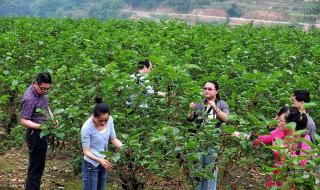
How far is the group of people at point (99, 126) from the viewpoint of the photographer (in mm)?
4859

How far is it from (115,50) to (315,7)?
45.9m

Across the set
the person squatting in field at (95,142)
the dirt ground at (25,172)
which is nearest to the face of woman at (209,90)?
the person squatting in field at (95,142)

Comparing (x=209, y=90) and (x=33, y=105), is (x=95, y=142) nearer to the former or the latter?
(x=33, y=105)

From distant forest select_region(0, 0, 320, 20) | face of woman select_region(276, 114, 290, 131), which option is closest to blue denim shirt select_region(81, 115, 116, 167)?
face of woman select_region(276, 114, 290, 131)

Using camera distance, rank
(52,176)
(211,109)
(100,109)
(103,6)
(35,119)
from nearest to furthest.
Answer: (100,109) < (35,119) < (211,109) < (52,176) < (103,6)

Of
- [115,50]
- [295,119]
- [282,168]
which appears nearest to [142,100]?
[295,119]

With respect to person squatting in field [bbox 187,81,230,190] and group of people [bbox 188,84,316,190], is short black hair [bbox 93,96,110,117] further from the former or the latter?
person squatting in field [bbox 187,81,230,190]

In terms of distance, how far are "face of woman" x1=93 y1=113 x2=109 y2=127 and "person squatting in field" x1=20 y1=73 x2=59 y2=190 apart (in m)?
0.83

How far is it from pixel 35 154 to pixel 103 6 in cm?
6290

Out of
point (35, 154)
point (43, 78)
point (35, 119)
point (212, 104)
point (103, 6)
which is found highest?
point (43, 78)

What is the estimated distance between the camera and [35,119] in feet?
19.0

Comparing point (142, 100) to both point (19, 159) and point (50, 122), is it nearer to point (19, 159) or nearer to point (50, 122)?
point (50, 122)

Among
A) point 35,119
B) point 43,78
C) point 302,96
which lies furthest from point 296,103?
point 35,119

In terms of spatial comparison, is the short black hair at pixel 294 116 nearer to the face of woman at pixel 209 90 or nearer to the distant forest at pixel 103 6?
the face of woman at pixel 209 90
